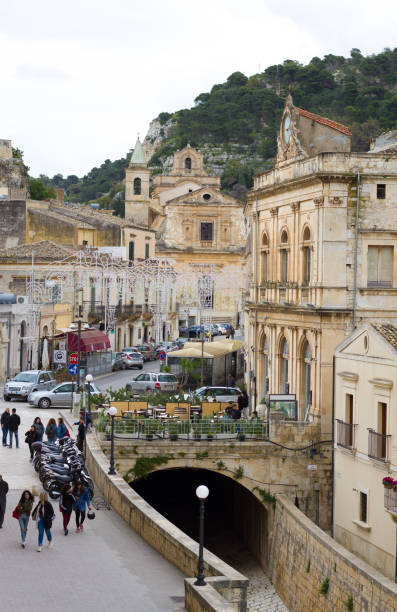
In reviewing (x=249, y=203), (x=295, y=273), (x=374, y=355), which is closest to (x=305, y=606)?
(x=374, y=355)

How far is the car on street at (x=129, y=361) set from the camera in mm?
60275

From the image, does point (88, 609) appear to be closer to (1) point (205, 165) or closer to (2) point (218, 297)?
(2) point (218, 297)

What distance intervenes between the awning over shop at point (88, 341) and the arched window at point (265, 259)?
579 inches

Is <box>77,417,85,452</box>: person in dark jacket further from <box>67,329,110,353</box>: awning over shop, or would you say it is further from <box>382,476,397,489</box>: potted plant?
<box>67,329,110,353</box>: awning over shop

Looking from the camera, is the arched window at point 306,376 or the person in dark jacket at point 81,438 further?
the arched window at point 306,376

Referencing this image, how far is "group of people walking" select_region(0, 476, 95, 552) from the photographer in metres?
19.0

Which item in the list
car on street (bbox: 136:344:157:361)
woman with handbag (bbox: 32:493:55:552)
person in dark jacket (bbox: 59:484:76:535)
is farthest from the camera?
car on street (bbox: 136:344:157:361)

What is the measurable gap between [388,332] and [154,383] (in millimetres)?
19036

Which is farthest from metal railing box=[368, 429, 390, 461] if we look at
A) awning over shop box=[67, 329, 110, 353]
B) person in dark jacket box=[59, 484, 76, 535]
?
awning over shop box=[67, 329, 110, 353]

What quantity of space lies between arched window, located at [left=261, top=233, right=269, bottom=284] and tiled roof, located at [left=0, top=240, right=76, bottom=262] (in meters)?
26.2

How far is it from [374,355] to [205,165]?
12486 cm

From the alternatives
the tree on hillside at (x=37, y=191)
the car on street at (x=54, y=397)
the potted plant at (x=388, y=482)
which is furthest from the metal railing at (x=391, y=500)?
the tree on hillside at (x=37, y=191)

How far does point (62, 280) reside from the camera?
64188mm

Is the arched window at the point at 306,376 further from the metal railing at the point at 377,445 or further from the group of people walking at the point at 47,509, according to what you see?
the group of people walking at the point at 47,509
